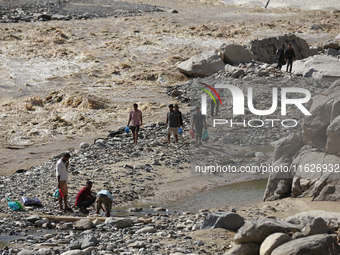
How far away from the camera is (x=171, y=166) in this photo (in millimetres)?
12773

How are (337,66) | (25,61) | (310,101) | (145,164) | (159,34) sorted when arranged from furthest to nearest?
(159,34)
(25,61)
(337,66)
(145,164)
(310,101)

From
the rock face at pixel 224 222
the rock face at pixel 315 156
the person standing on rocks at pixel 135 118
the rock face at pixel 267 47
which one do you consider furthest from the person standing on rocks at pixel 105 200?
the rock face at pixel 267 47

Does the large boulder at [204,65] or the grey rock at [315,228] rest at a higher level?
the large boulder at [204,65]

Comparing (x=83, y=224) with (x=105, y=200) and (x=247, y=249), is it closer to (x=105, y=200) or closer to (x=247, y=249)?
(x=105, y=200)

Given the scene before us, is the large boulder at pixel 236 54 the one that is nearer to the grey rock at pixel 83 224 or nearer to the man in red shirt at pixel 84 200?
the man in red shirt at pixel 84 200

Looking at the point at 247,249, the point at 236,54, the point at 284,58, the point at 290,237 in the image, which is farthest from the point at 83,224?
the point at 236,54

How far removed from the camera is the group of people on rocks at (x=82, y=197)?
9008 millimetres

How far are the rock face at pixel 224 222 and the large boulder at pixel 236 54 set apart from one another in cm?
1753

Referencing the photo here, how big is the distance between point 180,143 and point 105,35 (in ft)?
69.4

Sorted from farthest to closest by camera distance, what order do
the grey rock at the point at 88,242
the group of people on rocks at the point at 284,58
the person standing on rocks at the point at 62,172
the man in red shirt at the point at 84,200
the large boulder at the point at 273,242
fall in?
the group of people on rocks at the point at 284,58 < the man in red shirt at the point at 84,200 < the person standing on rocks at the point at 62,172 < the grey rock at the point at 88,242 < the large boulder at the point at 273,242

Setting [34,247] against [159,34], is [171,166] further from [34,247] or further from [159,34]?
[159,34]

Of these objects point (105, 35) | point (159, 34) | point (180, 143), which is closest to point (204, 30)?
point (159, 34)

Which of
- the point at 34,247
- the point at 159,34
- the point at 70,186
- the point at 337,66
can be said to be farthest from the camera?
the point at 159,34

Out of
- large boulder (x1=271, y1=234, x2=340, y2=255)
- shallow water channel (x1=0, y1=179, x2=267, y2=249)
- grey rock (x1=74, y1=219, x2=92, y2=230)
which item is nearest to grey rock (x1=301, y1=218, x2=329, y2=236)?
large boulder (x1=271, y1=234, x2=340, y2=255)
